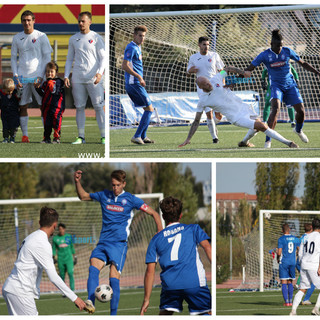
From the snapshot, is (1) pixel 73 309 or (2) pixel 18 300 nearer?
(2) pixel 18 300

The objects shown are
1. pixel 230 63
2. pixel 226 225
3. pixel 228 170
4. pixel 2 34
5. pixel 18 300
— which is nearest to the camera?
pixel 18 300

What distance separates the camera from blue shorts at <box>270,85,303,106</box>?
9812 mm

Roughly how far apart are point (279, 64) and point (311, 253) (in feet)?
9.89

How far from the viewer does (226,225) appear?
16.6m

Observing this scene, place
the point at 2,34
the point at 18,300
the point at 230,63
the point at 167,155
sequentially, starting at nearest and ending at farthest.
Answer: the point at 18,300, the point at 167,155, the point at 230,63, the point at 2,34

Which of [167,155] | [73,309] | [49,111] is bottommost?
[73,309]

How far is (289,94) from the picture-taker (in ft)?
32.5

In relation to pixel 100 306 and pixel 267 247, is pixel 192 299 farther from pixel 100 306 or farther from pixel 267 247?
pixel 267 247

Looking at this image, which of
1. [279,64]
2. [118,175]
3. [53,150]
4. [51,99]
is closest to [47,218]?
[118,175]

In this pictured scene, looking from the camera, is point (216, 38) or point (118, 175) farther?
point (216, 38)

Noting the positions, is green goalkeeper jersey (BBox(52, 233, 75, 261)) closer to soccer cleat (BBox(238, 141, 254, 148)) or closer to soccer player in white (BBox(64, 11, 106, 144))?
soccer player in white (BBox(64, 11, 106, 144))

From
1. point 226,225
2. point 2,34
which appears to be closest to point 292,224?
point 226,225

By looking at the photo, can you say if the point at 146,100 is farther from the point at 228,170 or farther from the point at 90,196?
the point at 228,170

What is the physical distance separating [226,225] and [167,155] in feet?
25.7
